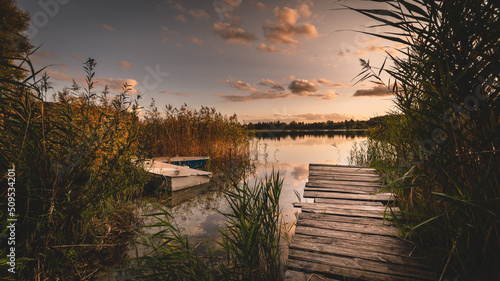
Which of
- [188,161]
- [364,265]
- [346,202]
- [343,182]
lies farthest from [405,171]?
[188,161]

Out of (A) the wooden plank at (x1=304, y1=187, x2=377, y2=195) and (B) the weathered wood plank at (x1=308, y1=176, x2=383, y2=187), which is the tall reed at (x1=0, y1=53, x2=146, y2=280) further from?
(B) the weathered wood plank at (x1=308, y1=176, x2=383, y2=187)

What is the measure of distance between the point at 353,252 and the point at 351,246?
122 millimetres

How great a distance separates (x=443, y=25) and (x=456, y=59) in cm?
27

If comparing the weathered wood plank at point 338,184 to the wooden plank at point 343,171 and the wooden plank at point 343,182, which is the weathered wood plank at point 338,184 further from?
the wooden plank at point 343,171

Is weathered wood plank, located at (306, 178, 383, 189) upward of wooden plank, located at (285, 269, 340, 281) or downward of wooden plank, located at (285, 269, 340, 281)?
upward

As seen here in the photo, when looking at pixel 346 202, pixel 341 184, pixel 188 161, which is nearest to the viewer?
pixel 346 202

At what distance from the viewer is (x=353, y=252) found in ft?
7.31

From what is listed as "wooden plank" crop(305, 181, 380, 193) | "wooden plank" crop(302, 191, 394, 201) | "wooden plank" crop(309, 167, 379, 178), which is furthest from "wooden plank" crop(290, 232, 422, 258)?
"wooden plank" crop(309, 167, 379, 178)

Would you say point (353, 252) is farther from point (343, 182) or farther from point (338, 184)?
point (343, 182)

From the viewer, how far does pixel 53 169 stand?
2.29 m

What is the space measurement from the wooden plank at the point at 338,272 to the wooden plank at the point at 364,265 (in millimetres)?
37

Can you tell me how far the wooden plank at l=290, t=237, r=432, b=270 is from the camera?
201 centimetres

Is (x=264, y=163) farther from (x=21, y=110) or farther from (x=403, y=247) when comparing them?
(x=21, y=110)

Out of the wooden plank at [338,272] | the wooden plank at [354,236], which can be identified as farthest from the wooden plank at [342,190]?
the wooden plank at [338,272]
